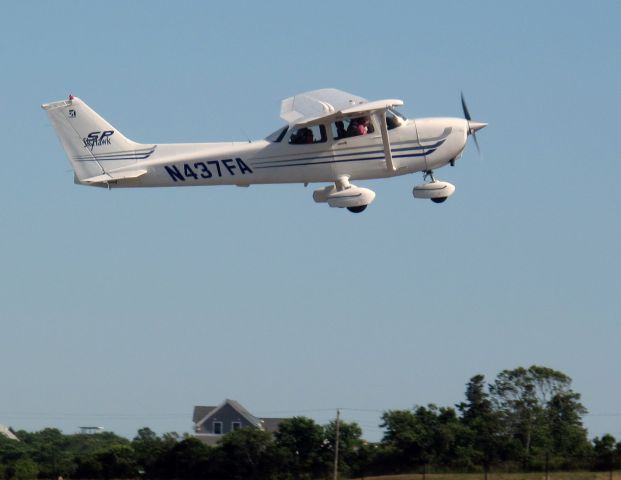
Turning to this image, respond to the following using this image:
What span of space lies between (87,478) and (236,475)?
4249mm

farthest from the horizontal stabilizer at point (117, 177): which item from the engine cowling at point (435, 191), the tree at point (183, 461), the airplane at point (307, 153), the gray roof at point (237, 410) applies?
the gray roof at point (237, 410)

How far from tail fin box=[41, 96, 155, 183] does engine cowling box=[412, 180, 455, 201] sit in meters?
6.18

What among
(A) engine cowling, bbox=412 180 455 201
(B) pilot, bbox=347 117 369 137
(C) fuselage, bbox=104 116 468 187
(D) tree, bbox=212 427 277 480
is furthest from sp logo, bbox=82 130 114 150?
(D) tree, bbox=212 427 277 480

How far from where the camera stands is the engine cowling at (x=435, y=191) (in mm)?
32500

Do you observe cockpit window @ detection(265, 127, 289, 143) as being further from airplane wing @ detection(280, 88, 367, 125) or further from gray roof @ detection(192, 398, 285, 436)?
gray roof @ detection(192, 398, 285, 436)

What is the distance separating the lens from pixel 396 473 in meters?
41.0

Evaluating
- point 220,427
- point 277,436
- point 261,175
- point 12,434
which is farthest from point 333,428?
point 12,434

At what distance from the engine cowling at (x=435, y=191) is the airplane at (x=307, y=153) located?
0.02 m

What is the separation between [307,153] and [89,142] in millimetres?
5217

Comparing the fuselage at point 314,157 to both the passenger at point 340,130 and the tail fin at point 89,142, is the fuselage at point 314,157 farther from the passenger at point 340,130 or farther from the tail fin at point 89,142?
the tail fin at point 89,142

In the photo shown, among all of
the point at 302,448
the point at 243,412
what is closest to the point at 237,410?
the point at 243,412

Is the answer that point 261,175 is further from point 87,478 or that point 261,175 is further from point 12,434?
point 12,434

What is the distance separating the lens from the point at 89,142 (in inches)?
1323

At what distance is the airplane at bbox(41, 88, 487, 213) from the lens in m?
32.0
